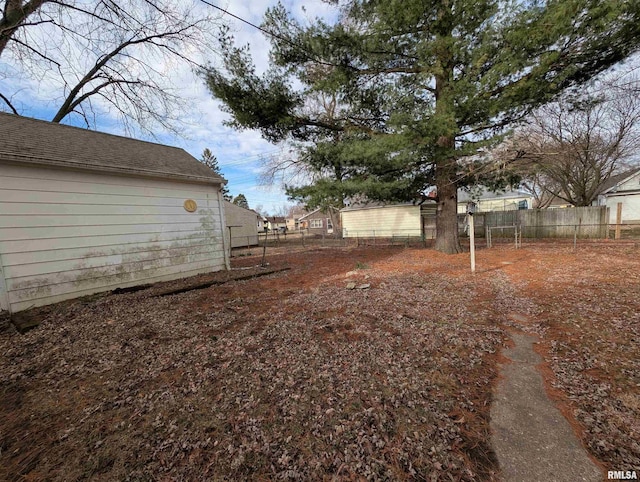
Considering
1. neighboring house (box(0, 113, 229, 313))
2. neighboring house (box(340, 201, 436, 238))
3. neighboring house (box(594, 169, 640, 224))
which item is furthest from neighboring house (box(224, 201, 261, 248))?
neighboring house (box(594, 169, 640, 224))

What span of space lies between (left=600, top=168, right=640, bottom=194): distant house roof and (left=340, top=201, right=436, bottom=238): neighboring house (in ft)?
47.3

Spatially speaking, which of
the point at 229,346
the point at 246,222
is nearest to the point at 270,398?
the point at 229,346

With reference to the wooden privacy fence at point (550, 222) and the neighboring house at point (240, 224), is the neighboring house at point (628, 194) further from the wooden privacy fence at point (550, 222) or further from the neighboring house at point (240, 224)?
the neighboring house at point (240, 224)

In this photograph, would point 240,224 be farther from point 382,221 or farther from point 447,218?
A: point 447,218

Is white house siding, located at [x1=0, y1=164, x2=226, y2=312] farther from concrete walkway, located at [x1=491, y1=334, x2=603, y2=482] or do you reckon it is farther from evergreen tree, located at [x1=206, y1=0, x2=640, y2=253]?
concrete walkway, located at [x1=491, y1=334, x2=603, y2=482]

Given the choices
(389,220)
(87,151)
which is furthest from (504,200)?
(87,151)

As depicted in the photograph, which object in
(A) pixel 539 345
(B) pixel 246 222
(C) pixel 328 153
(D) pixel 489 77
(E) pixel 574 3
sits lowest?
(A) pixel 539 345

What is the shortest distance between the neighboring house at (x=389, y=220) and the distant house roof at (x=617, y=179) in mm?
14407

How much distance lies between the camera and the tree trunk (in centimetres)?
866

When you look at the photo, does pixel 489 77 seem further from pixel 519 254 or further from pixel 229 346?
pixel 229 346

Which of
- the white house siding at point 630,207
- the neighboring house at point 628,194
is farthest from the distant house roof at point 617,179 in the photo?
the white house siding at point 630,207

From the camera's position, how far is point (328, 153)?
7.79 meters

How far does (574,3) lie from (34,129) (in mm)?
11472

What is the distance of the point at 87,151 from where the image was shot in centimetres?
559
